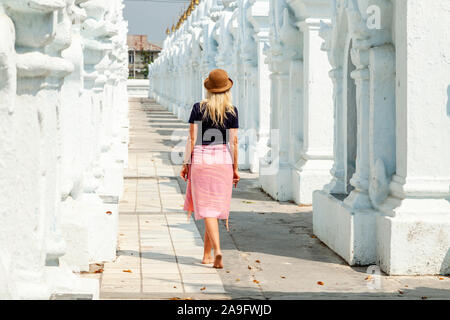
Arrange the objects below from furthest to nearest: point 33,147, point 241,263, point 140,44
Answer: point 140,44, point 241,263, point 33,147

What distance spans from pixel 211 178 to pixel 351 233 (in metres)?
1.35

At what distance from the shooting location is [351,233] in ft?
26.1

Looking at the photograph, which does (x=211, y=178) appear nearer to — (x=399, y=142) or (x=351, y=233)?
(x=351, y=233)

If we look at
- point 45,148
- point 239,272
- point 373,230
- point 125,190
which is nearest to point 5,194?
point 45,148

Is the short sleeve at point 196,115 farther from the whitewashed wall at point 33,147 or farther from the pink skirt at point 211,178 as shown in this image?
the whitewashed wall at point 33,147

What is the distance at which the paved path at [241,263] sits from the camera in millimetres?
6875

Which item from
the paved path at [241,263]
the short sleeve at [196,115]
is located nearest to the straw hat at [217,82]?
the short sleeve at [196,115]

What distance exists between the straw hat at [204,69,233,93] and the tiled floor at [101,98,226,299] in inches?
62.2

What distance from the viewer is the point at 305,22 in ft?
39.8

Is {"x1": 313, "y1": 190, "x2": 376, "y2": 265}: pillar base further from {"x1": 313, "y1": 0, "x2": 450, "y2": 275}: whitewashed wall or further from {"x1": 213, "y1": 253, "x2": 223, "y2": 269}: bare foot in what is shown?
{"x1": 213, "y1": 253, "x2": 223, "y2": 269}: bare foot

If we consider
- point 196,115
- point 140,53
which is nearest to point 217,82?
point 196,115

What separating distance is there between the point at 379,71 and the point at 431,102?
64cm

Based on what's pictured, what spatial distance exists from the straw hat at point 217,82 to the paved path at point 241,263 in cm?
158
